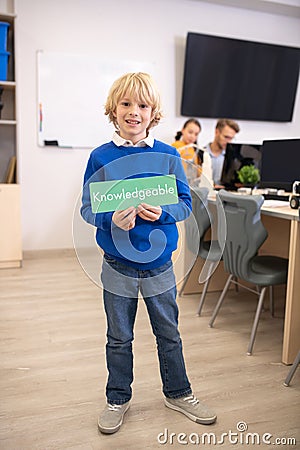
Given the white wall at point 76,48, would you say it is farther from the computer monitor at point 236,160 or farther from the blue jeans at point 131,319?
the blue jeans at point 131,319

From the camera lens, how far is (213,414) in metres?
1.74

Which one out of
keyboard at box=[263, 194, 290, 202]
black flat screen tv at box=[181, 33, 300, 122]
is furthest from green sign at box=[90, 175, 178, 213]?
black flat screen tv at box=[181, 33, 300, 122]

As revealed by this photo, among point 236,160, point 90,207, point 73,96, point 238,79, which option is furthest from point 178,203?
point 238,79

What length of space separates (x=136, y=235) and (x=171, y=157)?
0.29 m

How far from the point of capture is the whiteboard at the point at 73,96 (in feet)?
14.3

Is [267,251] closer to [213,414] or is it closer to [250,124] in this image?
[213,414]

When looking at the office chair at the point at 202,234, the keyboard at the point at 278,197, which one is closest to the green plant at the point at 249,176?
the keyboard at the point at 278,197

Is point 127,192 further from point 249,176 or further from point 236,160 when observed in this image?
point 236,160

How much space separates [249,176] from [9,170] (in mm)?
2230

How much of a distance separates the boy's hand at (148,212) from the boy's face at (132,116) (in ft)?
0.79

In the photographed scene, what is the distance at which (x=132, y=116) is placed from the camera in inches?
58.2

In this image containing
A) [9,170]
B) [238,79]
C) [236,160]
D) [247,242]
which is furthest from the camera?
[238,79]

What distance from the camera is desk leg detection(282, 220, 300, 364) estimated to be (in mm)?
2193

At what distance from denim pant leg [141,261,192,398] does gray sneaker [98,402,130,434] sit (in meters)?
0.19
